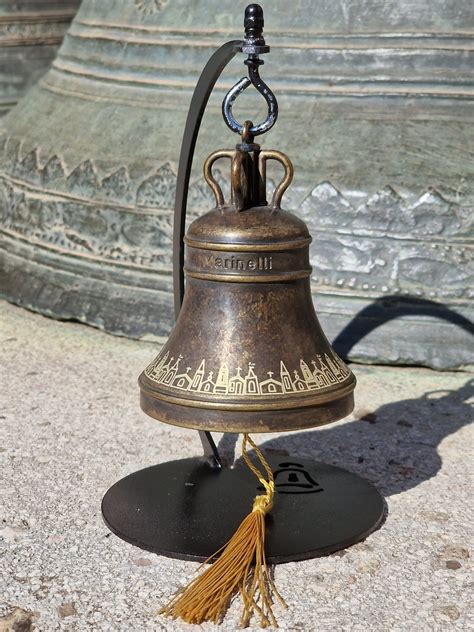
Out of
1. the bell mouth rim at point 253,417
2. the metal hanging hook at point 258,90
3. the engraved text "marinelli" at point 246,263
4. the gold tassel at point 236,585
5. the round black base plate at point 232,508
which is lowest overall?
the round black base plate at point 232,508

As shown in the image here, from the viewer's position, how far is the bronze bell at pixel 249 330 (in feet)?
7.88

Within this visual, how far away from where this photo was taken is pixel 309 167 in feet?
13.0

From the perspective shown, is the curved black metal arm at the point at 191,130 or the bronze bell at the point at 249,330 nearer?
the bronze bell at the point at 249,330

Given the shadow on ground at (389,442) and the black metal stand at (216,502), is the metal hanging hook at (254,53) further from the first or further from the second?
the shadow on ground at (389,442)

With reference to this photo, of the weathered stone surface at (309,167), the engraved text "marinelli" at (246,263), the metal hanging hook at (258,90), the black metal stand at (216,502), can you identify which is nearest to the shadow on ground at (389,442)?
the black metal stand at (216,502)

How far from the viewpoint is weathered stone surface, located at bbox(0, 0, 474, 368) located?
3.83m

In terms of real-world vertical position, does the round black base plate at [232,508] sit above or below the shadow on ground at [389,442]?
above

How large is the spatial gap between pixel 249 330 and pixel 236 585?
0.52 meters

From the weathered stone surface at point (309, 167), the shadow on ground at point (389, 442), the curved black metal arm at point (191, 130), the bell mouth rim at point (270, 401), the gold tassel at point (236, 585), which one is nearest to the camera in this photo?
the gold tassel at point (236, 585)

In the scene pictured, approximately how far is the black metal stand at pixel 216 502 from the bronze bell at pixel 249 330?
0.92ft

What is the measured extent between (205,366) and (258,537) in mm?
378

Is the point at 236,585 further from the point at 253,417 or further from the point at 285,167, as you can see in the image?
the point at 285,167

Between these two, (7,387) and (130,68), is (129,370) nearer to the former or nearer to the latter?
(7,387)

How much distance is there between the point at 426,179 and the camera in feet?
12.6
